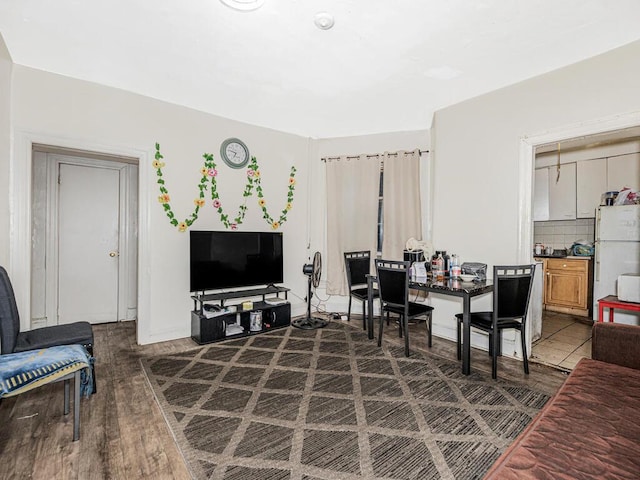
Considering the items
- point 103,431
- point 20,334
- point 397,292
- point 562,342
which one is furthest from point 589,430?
point 20,334

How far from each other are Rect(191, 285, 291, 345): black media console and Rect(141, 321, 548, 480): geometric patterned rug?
0.31m

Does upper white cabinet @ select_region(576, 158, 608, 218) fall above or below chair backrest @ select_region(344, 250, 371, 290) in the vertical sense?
above

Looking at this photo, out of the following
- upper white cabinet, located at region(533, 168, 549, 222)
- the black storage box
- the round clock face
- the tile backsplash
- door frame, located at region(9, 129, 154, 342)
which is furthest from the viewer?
upper white cabinet, located at region(533, 168, 549, 222)

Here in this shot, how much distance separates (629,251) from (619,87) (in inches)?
91.3

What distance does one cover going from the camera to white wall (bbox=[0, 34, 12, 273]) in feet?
8.67

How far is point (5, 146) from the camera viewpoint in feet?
8.96

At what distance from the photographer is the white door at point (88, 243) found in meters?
4.02

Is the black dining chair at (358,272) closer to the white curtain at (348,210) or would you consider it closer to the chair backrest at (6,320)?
the white curtain at (348,210)

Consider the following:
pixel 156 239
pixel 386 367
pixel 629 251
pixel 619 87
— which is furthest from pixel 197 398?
pixel 629 251

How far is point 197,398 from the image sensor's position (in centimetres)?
237

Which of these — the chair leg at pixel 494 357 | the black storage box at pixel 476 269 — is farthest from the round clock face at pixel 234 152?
the chair leg at pixel 494 357

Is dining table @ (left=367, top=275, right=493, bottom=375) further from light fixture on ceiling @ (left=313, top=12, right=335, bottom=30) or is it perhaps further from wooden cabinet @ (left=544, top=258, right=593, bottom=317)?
wooden cabinet @ (left=544, top=258, right=593, bottom=317)

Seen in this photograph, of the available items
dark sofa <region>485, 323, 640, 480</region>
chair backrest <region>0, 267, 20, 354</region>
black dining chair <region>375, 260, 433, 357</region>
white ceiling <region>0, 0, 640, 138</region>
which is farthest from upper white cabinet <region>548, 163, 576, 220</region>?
chair backrest <region>0, 267, 20, 354</region>

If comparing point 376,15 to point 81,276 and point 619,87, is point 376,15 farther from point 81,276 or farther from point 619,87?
point 81,276
